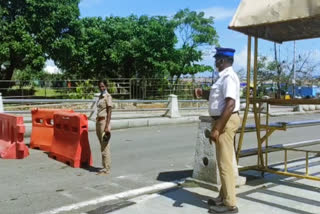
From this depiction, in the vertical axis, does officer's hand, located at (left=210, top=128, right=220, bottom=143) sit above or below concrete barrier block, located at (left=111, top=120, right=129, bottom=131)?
above

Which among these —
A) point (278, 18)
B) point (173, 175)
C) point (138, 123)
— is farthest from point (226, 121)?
point (138, 123)

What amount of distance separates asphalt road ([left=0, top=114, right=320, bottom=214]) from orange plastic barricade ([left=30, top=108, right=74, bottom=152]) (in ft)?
1.05

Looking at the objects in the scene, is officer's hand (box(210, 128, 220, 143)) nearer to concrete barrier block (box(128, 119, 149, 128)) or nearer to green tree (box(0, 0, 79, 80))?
concrete barrier block (box(128, 119, 149, 128))

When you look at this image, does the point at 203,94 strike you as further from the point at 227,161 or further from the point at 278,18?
the point at 278,18

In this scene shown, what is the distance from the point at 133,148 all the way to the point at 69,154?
2694 millimetres

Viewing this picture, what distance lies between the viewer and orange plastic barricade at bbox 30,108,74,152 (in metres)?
10.8

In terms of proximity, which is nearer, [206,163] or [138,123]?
[206,163]

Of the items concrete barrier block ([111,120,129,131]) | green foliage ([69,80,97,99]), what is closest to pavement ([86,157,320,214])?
concrete barrier block ([111,120,129,131])

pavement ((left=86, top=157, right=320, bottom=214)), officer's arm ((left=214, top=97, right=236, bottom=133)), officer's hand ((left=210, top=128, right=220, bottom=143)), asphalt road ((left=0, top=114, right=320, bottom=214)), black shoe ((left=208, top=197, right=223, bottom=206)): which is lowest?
asphalt road ((left=0, top=114, right=320, bottom=214))

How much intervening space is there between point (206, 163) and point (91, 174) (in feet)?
8.88

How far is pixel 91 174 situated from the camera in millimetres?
7984

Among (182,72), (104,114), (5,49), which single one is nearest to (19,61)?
(5,49)

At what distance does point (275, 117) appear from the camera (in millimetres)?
24219

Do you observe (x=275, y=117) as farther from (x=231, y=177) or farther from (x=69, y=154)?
(x=231, y=177)
